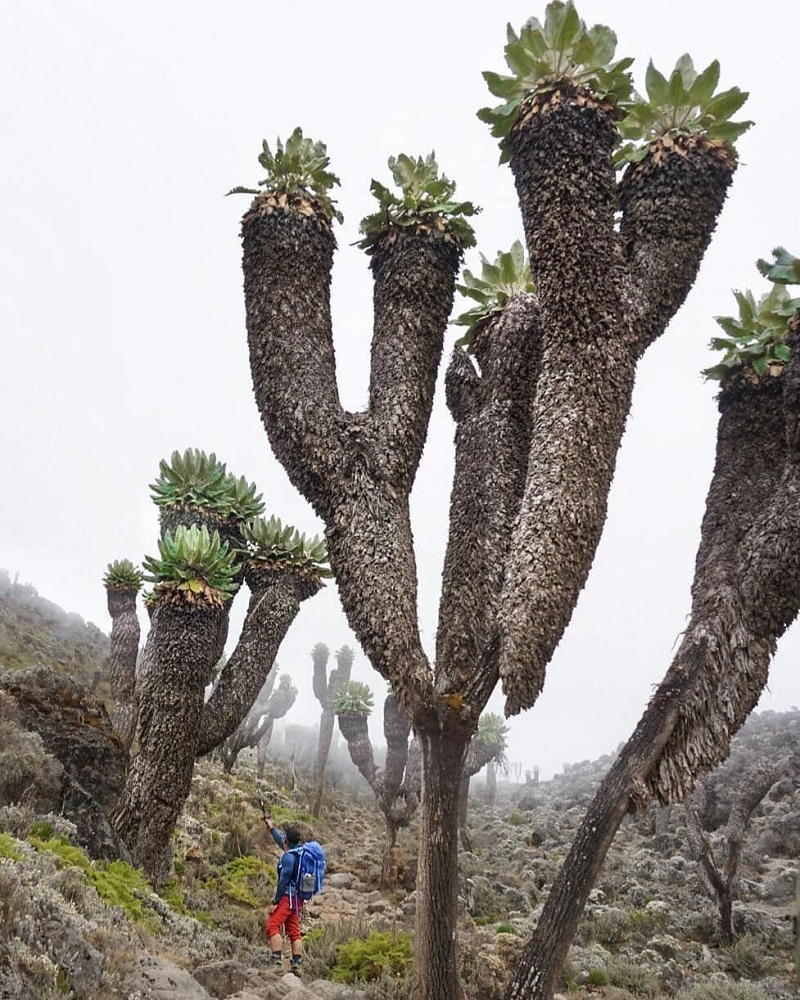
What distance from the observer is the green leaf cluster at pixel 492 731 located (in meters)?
23.9

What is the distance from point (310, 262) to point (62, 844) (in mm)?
5971

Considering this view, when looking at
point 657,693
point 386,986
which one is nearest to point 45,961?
point 657,693

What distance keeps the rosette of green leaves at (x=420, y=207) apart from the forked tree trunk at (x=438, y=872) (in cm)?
Result: 442

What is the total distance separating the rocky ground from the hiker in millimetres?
330

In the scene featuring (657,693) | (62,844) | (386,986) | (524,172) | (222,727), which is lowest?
(386,986)

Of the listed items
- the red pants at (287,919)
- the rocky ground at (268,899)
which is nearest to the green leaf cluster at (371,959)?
the rocky ground at (268,899)

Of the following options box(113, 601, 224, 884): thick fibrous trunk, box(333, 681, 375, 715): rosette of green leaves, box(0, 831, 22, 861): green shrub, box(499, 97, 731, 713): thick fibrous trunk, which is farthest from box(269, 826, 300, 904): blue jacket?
box(333, 681, 375, 715): rosette of green leaves

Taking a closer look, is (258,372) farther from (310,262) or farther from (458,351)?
(458,351)

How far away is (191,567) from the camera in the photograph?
8266 millimetres

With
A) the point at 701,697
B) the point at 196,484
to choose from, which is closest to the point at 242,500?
the point at 196,484

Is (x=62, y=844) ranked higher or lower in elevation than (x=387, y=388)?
lower

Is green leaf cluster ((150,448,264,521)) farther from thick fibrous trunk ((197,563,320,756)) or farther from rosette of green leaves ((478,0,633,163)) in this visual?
rosette of green leaves ((478,0,633,163))

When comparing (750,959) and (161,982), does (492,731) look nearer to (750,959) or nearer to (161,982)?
(750,959)

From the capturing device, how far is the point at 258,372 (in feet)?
18.5
